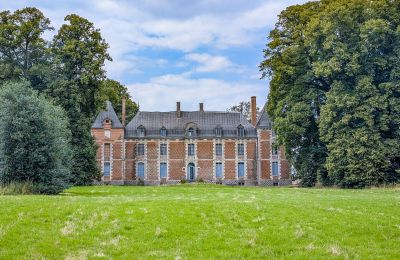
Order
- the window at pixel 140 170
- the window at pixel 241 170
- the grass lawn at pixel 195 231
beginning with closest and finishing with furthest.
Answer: the grass lawn at pixel 195 231 < the window at pixel 140 170 < the window at pixel 241 170

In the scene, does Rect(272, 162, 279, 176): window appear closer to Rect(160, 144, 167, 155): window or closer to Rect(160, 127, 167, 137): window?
Rect(160, 144, 167, 155): window

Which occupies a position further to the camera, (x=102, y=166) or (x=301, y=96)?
(x=102, y=166)

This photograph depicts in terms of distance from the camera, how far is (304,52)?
34812mm

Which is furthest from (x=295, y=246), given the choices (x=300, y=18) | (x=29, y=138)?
(x=300, y=18)

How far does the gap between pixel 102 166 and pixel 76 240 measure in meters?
40.8

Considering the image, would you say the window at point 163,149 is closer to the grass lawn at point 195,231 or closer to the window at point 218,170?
the window at point 218,170

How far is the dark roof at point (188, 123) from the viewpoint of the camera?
5125 cm

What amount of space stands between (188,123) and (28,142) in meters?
29.6

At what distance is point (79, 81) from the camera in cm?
3688

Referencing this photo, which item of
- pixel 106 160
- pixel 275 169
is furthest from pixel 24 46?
pixel 275 169

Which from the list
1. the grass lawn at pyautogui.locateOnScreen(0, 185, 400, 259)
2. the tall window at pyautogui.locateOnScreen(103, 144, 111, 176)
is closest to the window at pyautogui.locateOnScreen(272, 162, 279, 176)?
the tall window at pyautogui.locateOnScreen(103, 144, 111, 176)

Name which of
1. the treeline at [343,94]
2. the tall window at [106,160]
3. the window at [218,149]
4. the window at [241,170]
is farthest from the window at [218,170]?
the treeline at [343,94]

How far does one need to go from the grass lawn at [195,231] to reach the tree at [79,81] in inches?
899

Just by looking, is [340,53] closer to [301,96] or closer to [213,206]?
[301,96]
